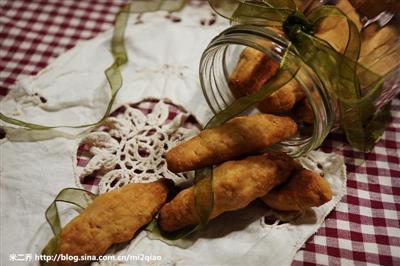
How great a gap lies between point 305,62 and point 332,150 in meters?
0.21

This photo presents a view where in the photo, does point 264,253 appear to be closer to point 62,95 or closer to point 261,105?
point 261,105

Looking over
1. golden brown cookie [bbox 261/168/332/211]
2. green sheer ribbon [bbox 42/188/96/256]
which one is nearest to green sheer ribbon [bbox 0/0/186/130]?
green sheer ribbon [bbox 42/188/96/256]

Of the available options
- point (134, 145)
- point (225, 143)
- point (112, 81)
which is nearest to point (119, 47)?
point (112, 81)

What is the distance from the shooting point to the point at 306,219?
57 centimetres

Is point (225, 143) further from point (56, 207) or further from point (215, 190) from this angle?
point (56, 207)

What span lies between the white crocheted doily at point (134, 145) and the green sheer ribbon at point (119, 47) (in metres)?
0.03

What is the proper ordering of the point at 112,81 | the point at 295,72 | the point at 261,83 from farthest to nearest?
the point at 112,81, the point at 261,83, the point at 295,72

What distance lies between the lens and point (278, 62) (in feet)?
1.66

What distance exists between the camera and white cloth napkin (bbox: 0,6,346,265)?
55cm

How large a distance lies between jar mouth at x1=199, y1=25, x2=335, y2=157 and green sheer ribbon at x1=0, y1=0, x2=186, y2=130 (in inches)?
6.2

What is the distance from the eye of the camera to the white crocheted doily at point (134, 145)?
0.61m

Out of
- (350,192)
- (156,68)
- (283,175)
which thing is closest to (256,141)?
(283,175)

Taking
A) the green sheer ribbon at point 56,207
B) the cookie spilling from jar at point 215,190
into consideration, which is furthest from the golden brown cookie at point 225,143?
the green sheer ribbon at point 56,207

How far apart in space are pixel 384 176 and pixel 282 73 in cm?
25
